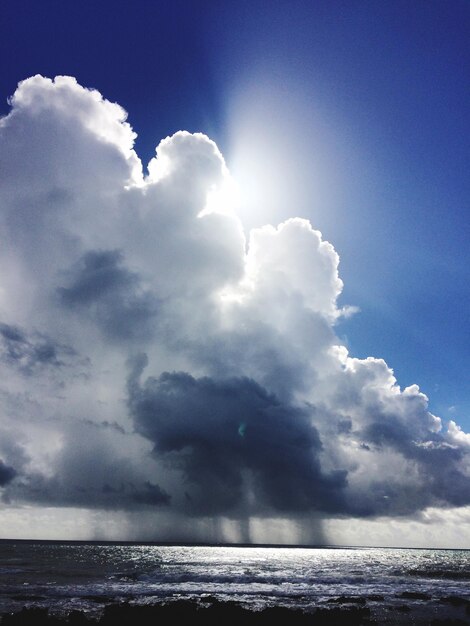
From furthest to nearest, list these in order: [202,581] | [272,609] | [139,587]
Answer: [202,581]
[139,587]
[272,609]

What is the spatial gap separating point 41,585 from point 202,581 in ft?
77.0

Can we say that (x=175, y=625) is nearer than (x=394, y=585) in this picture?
Yes

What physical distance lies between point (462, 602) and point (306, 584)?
23.6m

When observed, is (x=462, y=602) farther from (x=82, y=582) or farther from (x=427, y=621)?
(x=82, y=582)

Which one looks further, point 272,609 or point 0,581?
point 0,581

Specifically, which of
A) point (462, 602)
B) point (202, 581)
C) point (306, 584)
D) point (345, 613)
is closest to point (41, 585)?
point (202, 581)

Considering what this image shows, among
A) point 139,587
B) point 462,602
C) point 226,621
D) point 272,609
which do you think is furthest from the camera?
point 139,587

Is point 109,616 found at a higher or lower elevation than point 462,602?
higher

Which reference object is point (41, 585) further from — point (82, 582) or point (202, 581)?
point (202, 581)

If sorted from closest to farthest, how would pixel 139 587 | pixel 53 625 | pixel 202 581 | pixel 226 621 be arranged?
pixel 53 625 < pixel 226 621 < pixel 139 587 < pixel 202 581

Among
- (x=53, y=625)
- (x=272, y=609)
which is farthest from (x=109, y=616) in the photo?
(x=272, y=609)

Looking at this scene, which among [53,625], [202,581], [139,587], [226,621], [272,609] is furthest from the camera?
[202,581]

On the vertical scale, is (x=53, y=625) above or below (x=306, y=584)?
above

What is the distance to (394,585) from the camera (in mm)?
68438
